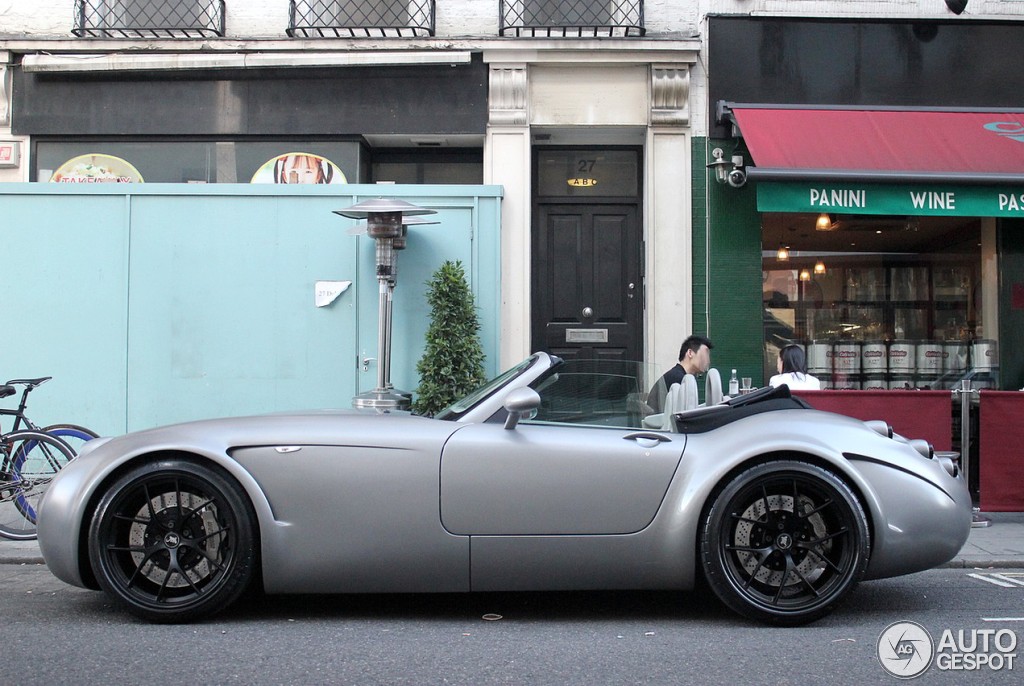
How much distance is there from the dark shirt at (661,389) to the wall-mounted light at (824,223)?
5.55 m

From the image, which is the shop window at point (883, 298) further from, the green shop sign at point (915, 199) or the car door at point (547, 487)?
the car door at point (547, 487)

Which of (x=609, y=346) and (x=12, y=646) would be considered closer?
(x=12, y=646)

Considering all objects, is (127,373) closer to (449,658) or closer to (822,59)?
(449,658)

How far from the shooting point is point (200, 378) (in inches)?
365

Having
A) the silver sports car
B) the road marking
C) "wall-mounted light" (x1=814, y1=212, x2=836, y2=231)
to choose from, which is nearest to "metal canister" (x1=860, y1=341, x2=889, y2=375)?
"wall-mounted light" (x1=814, y1=212, x2=836, y2=231)

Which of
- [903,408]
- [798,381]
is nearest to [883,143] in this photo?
[903,408]

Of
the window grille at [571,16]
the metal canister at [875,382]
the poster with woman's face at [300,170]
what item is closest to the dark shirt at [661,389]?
the metal canister at [875,382]

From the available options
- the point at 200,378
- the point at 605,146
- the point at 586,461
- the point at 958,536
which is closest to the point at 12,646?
the point at 586,461

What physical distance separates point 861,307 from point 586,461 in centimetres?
665

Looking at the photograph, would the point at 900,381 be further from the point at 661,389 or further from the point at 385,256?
the point at 661,389

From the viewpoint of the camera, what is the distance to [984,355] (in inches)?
394

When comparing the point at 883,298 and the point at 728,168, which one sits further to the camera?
the point at 883,298

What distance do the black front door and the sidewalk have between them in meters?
3.93

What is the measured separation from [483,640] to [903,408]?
196 inches
